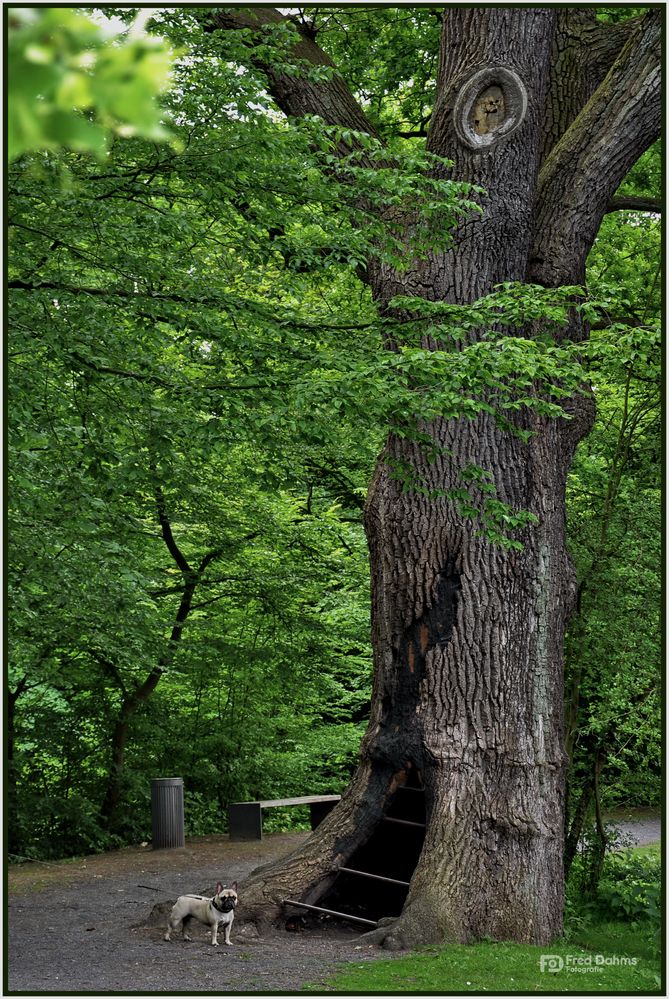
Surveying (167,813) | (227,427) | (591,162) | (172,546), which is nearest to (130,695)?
(167,813)

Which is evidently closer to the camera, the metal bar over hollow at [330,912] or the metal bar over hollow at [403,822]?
the metal bar over hollow at [330,912]

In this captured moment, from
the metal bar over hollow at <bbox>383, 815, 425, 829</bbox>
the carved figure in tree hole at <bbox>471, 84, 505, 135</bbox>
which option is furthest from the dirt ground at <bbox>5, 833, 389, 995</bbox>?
the carved figure in tree hole at <bbox>471, 84, 505, 135</bbox>

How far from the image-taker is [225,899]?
8289 mm

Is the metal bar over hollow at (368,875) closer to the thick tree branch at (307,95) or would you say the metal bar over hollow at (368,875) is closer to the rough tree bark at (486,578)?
the rough tree bark at (486,578)

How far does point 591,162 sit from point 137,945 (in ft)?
27.9

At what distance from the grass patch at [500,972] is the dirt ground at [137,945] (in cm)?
33

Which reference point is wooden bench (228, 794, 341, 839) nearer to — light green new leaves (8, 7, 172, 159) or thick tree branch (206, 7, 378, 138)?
thick tree branch (206, 7, 378, 138)

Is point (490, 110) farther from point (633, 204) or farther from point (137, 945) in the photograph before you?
point (137, 945)

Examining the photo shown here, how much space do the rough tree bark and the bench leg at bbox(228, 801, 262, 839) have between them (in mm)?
6429

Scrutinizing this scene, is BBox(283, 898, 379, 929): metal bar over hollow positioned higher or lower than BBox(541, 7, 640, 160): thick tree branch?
lower

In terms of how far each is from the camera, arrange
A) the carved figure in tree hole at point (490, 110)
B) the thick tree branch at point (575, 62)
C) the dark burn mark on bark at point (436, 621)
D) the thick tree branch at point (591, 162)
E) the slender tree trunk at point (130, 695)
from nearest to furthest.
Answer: the dark burn mark on bark at point (436, 621), the carved figure in tree hole at point (490, 110), the thick tree branch at point (591, 162), the thick tree branch at point (575, 62), the slender tree trunk at point (130, 695)

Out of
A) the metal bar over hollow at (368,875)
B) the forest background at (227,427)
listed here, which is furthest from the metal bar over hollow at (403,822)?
the forest background at (227,427)

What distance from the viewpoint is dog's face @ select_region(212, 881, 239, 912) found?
8.27 meters

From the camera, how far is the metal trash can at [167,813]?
14.8 meters
